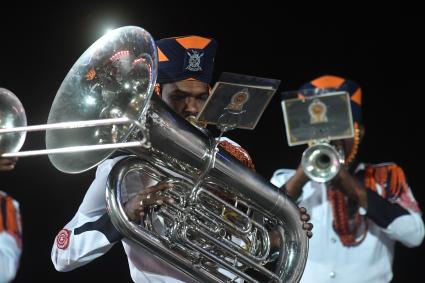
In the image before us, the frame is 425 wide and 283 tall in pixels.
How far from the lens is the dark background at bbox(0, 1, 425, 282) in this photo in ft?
14.8

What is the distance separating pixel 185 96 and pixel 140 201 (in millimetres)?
567

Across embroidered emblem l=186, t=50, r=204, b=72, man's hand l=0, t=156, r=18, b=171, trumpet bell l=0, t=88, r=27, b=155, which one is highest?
embroidered emblem l=186, t=50, r=204, b=72

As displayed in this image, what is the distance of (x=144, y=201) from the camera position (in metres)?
2.67

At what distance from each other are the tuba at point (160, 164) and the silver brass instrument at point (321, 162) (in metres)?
1.32

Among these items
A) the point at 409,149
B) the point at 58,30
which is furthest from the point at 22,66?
the point at 409,149

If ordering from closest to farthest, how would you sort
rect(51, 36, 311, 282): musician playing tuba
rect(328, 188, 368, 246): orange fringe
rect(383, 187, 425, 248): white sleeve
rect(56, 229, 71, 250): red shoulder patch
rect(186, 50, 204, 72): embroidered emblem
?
rect(51, 36, 311, 282): musician playing tuba
rect(56, 229, 71, 250): red shoulder patch
rect(186, 50, 204, 72): embroidered emblem
rect(383, 187, 425, 248): white sleeve
rect(328, 188, 368, 246): orange fringe

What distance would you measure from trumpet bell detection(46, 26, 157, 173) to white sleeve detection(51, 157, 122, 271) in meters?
0.22

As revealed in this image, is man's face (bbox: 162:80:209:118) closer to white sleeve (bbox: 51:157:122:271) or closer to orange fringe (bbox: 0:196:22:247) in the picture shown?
white sleeve (bbox: 51:157:122:271)

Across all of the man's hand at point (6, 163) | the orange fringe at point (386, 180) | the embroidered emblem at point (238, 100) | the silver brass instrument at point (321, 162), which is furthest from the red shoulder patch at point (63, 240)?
the orange fringe at point (386, 180)

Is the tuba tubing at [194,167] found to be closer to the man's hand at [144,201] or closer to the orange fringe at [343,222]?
the man's hand at [144,201]

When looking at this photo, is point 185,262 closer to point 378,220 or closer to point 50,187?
point 378,220

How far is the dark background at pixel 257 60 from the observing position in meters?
4.50

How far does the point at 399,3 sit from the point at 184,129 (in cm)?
321

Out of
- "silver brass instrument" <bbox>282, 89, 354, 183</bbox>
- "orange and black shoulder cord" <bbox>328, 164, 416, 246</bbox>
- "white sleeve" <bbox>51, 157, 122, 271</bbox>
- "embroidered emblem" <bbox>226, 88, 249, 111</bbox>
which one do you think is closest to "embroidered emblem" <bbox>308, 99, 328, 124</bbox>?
"silver brass instrument" <bbox>282, 89, 354, 183</bbox>
